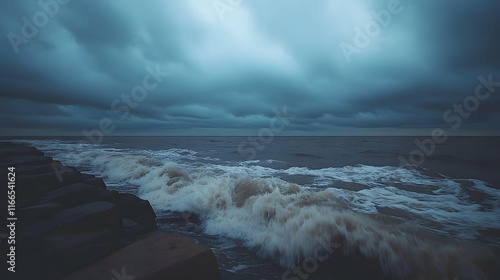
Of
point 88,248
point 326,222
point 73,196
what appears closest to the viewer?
point 88,248

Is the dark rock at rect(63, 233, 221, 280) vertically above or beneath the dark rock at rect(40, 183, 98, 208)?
beneath

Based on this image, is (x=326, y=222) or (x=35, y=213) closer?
(x=35, y=213)

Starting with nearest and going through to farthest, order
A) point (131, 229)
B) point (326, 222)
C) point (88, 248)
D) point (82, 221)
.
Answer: point (88, 248)
point (82, 221)
point (131, 229)
point (326, 222)

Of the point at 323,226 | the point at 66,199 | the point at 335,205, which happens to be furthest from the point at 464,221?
the point at 66,199

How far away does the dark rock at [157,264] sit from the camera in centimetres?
264

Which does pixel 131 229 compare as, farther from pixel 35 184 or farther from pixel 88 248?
pixel 35 184

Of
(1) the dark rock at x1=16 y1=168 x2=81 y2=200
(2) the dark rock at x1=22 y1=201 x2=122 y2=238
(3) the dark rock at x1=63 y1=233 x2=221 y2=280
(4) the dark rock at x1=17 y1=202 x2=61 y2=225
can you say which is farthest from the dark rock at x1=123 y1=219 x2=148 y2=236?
(1) the dark rock at x1=16 y1=168 x2=81 y2=200

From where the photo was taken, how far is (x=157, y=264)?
8.95ft

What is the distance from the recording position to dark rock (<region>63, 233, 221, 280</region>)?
264cm

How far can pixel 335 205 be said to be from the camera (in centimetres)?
663

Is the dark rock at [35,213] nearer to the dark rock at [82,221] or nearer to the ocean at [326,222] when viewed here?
the dark rock at [82,221]

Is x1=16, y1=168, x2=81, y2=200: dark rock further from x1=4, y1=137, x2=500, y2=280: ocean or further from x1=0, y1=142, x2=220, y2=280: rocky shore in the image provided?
x1=4, y1=137, x2=500, y2=280: ocean

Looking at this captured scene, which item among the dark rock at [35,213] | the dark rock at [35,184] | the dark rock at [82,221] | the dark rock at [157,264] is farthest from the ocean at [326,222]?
the dark rock at [35,184]

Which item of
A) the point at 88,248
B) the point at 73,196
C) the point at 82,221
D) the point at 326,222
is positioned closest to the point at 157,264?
the point at 88,248
